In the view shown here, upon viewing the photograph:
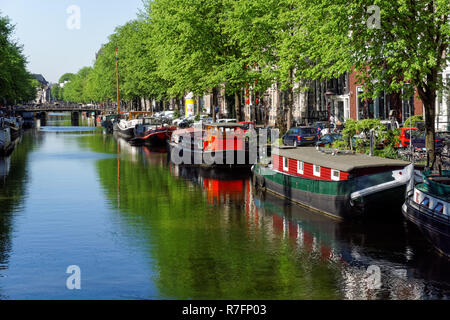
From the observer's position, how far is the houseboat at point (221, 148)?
3984 centimetres

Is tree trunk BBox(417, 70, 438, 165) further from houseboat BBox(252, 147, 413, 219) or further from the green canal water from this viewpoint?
the green canal water

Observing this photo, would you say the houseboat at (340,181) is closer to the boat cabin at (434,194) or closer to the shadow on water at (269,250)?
the shadow on water at (269,250)

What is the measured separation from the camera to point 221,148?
4016cm

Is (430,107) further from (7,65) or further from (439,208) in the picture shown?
(7,65)

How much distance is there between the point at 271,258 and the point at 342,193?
213 inches

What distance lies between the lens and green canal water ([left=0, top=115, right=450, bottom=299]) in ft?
51.8

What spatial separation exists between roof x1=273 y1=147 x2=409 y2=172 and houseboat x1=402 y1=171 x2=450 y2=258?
3.05 metres

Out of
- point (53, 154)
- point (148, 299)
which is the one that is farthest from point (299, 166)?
point (53, 154)

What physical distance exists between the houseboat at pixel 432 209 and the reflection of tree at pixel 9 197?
11.4 meters

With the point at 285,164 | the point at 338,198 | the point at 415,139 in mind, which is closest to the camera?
the point at 338,198

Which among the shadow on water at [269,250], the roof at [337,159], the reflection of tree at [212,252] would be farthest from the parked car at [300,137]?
the roof at [337,159]

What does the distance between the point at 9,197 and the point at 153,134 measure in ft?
114

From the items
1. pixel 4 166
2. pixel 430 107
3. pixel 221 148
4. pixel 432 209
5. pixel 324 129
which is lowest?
pixel 4 166

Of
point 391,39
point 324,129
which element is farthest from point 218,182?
point 324,129
